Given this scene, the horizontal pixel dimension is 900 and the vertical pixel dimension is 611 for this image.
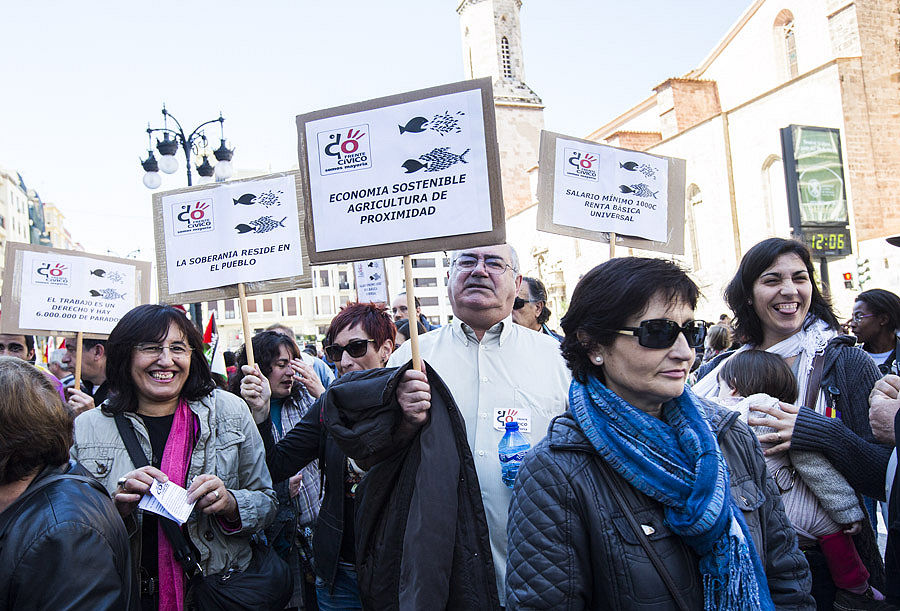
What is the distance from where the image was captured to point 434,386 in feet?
9.04

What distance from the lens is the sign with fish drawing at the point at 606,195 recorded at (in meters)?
4.61

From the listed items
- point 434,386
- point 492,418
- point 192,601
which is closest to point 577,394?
point 434,386

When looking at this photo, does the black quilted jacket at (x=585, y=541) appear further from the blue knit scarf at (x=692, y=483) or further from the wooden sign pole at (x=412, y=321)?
the wooden sign pole at (x=412, y=321)

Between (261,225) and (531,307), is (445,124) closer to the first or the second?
(261,225)

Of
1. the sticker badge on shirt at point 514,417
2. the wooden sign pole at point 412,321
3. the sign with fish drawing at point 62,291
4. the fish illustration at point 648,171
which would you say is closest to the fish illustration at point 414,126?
the wooden sign pole at point 412,321

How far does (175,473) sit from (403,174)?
5.36 ft

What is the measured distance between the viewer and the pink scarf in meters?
2.95

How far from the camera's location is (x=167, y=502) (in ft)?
9.33

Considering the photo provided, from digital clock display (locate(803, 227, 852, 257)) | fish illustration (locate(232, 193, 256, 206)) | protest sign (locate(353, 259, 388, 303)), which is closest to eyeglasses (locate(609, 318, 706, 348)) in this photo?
fish illustration (locate(232, 193, 256, 206))

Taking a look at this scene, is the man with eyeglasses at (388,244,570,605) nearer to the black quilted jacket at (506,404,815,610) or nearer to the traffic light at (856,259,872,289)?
the black quilted jacket at (506,404,815,610)


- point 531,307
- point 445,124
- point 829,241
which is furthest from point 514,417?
point 829,241

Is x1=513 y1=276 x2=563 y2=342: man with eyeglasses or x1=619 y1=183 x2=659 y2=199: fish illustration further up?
x1=619 y1=183 x2=659 y2=199: fish illustration

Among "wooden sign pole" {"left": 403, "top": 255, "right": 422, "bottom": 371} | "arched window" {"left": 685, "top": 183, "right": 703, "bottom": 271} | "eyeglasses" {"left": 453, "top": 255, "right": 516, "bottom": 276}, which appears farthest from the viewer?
"arched window" {"left": 685, "top": 183, "right": 703, "bottom": 271}

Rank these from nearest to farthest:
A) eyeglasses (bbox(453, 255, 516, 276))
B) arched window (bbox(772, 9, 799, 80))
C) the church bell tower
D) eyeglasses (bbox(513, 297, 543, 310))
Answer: eyeglasses (bbox(453, 255, 516, 276)) → eyeglasses (bbox(513, 297, 543, 310)) → arched window (bbox(772, 9, 799, 80)) → the church bell tower
